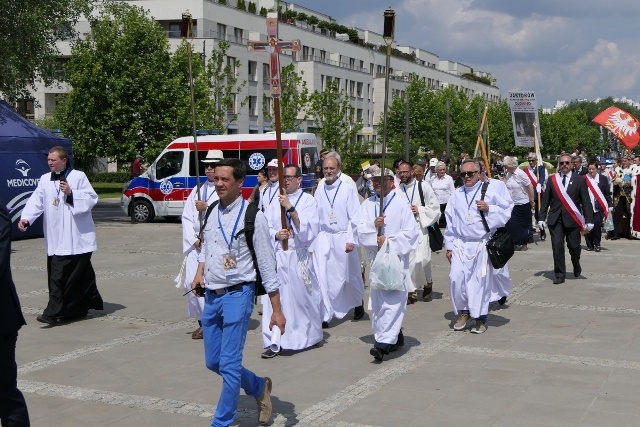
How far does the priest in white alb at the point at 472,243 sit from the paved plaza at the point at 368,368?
13.1 inches

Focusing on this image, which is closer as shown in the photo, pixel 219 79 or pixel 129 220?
pixel 129 220

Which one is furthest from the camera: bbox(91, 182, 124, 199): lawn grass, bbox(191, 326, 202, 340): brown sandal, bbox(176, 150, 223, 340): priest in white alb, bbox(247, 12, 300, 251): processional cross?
bbox(91, 182, 124, 199): lawn grass

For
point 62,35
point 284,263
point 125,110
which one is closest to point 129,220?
point 62,35

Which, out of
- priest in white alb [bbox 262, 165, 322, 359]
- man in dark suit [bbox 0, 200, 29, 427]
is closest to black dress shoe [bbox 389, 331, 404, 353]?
priest in white alb [bbox 262, 165, 322, 359]

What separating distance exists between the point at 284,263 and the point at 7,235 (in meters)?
3.98

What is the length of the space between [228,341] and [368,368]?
97.5 inches

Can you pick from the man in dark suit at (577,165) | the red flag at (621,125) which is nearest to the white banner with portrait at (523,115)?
the red flag at (621,125)

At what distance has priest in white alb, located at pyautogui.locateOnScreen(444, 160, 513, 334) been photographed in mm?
9266

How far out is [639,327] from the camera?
31.4 ft

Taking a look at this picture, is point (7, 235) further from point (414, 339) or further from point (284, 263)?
point (414, 339)

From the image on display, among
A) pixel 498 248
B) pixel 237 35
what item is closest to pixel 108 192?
pixel 237 35

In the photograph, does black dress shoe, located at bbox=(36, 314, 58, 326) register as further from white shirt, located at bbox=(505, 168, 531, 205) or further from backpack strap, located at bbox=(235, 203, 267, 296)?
white shirt, located at bbox=(505, 168, 531, 205)

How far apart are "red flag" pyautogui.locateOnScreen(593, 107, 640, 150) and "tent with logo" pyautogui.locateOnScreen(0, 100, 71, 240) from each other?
14.7 m

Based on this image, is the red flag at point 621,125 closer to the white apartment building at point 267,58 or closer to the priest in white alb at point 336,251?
the priest in white alb at point 336,251
